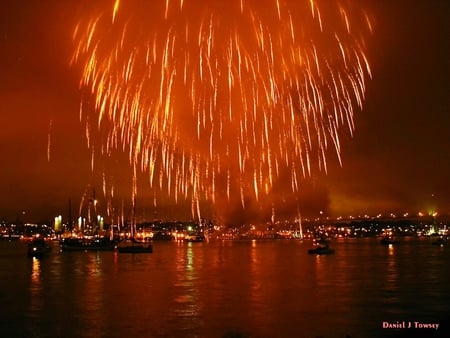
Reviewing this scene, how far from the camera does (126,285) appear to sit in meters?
35.1

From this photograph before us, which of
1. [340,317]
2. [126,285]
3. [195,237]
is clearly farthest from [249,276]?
[195,237]

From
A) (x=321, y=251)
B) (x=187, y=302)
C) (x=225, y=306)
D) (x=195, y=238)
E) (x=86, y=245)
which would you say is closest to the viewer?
(x=225, y=306)

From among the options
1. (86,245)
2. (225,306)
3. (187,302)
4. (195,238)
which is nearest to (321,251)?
(86,245)

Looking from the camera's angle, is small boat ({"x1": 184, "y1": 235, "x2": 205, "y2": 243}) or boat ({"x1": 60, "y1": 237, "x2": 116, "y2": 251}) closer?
boat ({"x1": 60, "y1": 237, "x2": 116, "y2": 251})

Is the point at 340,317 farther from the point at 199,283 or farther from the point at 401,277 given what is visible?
the point at 401,277

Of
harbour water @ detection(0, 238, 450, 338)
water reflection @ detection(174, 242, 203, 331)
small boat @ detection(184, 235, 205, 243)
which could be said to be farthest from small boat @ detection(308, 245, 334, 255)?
small boat @ detection(184, 235, 205, 243)

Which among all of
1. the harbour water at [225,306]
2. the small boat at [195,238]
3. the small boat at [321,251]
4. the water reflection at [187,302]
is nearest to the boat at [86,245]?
the small boat at [321,251]

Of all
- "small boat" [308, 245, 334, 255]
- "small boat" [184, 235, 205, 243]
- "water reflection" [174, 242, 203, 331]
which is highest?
"small boat" [184, 235, 205, 243]

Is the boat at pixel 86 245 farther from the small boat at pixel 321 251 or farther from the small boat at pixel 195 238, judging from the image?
the small boat at pixel 195 238

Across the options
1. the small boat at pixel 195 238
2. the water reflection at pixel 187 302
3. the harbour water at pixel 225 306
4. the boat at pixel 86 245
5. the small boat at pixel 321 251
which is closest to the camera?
the harbour water at pixel 225 306

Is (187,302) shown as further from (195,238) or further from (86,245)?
(195,238)

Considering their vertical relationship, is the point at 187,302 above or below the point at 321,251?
above

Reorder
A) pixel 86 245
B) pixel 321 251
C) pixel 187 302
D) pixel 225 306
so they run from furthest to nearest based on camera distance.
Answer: pixel 86 245
pixel 321 251
pixel 187 302
pixel 225 306

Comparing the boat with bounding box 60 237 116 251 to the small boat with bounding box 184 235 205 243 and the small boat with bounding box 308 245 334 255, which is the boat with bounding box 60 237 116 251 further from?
the small boat with bounding box 184 235 205 243
